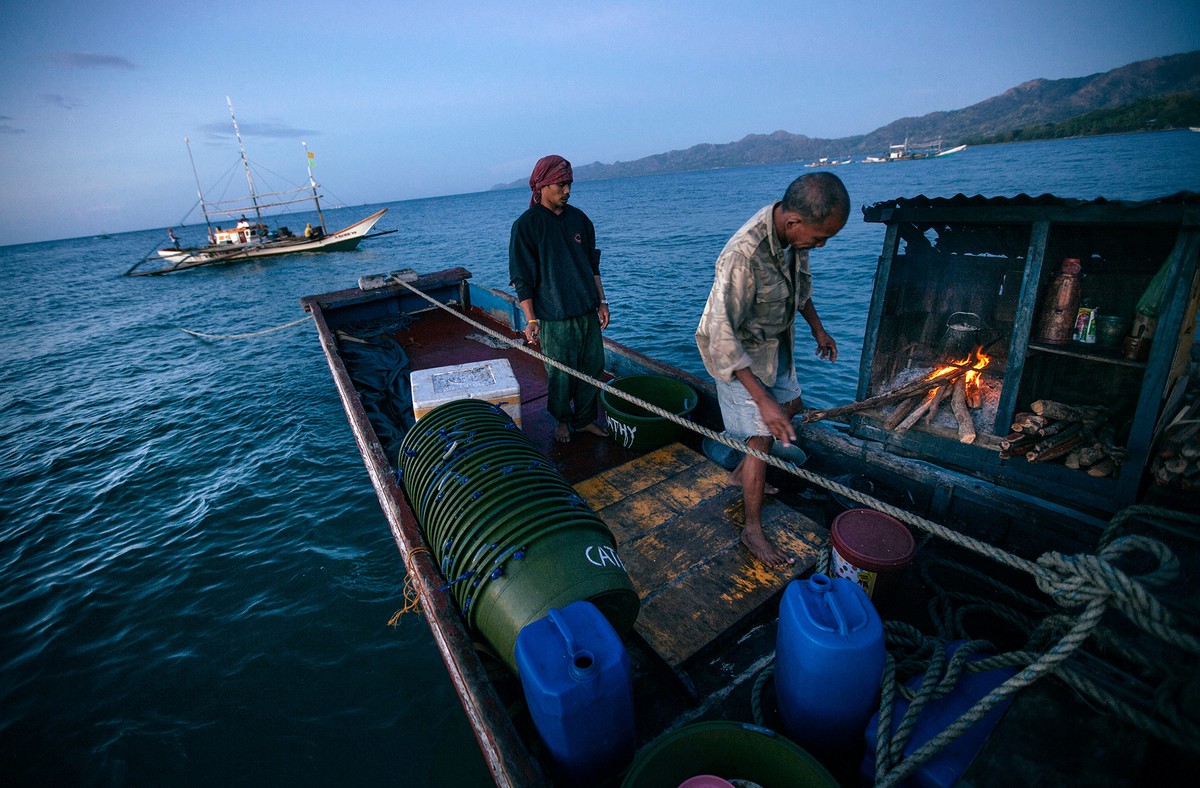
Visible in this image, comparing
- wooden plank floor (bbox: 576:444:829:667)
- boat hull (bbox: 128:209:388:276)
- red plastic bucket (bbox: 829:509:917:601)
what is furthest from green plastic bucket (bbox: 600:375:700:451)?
boat hull (bbox: 128:209:388:276)

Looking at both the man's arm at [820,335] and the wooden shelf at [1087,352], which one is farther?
the man's arm at [820,335]

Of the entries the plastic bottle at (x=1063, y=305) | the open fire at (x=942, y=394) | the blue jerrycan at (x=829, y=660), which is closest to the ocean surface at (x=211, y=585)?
the blue jerrycan at (x=829, y=660)

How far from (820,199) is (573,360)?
9.06 ft

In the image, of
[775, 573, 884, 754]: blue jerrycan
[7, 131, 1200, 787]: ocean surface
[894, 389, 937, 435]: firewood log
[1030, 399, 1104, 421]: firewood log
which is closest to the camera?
[775, 573, 884, 754]: blue jerrycan

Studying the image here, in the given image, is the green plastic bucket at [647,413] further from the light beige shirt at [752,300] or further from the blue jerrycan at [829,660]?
the blue jerrycan at [829,660]

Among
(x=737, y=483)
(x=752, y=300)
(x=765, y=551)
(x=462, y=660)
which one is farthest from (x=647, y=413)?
(x=462, y=660)

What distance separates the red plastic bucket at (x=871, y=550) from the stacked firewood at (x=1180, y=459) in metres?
1.86

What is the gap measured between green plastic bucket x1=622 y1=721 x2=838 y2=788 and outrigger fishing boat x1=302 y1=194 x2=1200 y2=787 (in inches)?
0.4

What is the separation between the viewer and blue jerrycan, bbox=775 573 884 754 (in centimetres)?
197

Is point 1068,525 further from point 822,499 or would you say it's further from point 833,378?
point 833,378

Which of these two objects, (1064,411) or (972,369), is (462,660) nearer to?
(1064,411)

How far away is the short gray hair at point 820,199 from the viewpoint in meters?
2.66

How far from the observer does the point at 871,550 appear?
9.33 feet

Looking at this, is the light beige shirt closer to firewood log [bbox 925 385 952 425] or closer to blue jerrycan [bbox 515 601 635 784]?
blue jerrycan [bbox 515 601 635 784]
